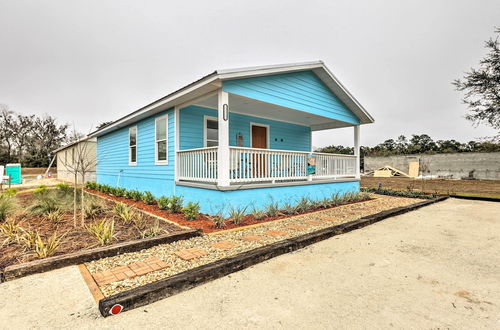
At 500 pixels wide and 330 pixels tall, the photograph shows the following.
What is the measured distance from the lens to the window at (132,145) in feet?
31.5

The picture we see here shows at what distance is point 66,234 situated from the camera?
3.81m

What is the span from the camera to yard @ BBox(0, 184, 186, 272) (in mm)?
3033

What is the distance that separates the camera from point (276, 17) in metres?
11.0

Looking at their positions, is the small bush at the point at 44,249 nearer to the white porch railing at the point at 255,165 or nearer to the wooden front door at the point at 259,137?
the white porch railing at the point at 255,165

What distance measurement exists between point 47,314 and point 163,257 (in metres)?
1.25

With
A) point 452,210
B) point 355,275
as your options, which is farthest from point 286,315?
point 452,210

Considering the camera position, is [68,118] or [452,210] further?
[68,118]

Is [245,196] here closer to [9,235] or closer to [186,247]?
[186,247]

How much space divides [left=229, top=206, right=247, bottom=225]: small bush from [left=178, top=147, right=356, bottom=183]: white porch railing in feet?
2.08

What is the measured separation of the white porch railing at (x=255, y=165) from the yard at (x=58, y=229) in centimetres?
168

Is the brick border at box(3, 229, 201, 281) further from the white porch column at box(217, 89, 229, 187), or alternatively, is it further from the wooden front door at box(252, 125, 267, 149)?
the wooden front door at box(252, 125, 267, 149)

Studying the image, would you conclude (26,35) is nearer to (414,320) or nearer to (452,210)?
(414,320)

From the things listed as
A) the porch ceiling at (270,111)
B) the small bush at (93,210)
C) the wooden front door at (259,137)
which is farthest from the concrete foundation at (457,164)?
the small bush at (93,210)

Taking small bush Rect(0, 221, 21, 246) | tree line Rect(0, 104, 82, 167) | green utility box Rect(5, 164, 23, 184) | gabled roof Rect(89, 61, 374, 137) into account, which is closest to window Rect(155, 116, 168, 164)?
gabled roof Rect(89, 61, 374, 137)
